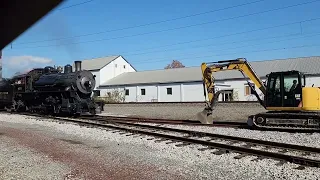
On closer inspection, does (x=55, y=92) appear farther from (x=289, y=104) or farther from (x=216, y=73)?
(x=216, y=73)

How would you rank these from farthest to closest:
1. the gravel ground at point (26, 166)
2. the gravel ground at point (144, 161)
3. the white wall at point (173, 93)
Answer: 1. the white wall at point (173, 93)
2. the gravel ground at point (26, 166)
3. the gravel ground at point (144, 161)

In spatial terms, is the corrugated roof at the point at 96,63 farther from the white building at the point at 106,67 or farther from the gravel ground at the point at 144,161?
the gravel ground at the point at 144,161

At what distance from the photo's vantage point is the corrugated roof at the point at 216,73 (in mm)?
47312

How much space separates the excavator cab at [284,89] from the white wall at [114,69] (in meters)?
51.4

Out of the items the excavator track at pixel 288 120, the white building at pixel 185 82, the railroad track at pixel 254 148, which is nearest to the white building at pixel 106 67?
the white building at pixel 185 82

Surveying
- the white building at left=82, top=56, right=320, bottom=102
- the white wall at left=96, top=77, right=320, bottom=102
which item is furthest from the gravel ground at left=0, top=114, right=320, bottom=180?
the white wall at left=96, top=77, right=320, bottom=102

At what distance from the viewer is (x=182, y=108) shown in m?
30.2

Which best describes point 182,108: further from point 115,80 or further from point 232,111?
point 115,80

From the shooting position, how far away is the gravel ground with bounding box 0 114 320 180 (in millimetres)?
7215

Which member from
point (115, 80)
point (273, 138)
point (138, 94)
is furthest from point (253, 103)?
point (115, 80)

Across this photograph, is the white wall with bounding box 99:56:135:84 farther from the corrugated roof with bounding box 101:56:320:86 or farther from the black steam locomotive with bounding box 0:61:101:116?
the black steam locomotive with bounding box 0:61:101:116

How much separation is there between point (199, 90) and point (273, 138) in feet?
126

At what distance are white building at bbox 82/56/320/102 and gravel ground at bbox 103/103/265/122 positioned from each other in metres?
12.8

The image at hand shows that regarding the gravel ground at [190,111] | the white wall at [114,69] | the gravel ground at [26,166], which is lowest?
the gravel ground at [26,166]
